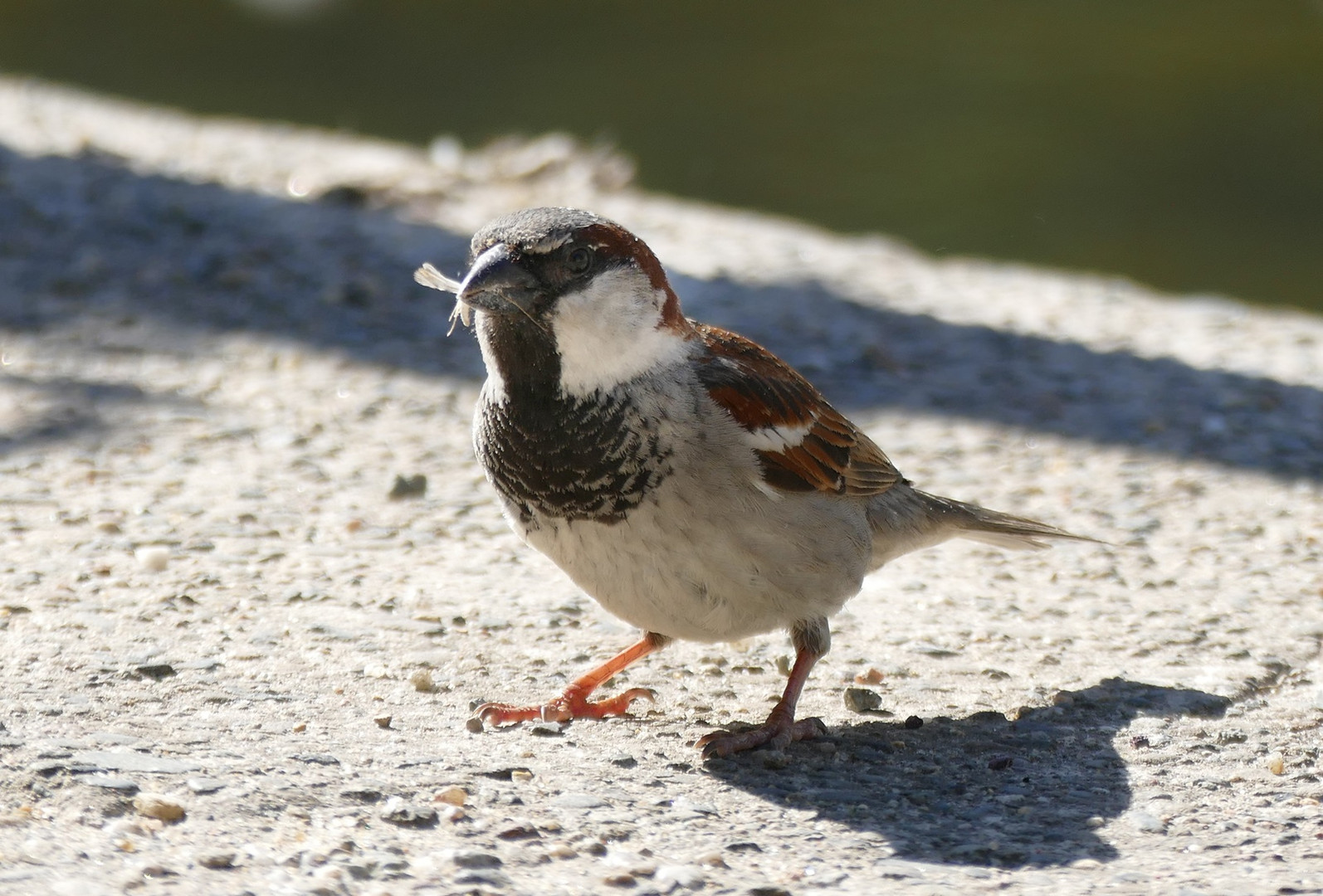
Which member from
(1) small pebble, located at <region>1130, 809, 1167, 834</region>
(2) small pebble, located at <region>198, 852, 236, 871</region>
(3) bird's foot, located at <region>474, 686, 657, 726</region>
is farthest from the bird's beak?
(1) small pebble, located at <region>1130, 809, 1167, 834</region>

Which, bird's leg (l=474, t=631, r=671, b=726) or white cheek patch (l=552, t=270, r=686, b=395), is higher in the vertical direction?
white cheek patch (l=552, t=270, r=686, b=395)

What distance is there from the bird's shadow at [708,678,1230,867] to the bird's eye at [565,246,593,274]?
42.9 inches

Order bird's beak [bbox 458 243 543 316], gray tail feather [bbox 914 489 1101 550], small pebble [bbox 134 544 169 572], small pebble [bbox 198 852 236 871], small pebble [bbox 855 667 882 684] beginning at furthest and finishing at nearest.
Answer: small pebble [bbox 134 544 169 572], gray tail feather [bbox 914 489 1101 550], small pebble [bbox 855 667 882 684], bird's beak [bbox 458 243 543 316], small pebble [bbox 198 852 236 871]

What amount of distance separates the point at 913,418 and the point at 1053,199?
25.4ft

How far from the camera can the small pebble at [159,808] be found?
286 cm

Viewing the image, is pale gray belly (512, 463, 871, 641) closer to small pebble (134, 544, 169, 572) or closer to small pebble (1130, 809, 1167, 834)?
small pebble (1130, 809, 1167, 834)

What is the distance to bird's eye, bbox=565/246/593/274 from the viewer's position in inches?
128

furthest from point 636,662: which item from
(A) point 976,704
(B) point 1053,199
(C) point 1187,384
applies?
(B) point 1053,199

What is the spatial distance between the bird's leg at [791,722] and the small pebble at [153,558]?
5.68 ft

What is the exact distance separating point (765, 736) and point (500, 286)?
112cm

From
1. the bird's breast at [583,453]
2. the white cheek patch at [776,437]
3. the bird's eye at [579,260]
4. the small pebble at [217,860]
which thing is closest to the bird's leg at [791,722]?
the white cheek patch at [776,437]

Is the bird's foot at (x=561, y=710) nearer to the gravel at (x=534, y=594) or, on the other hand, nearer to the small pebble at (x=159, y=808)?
the gravel at (x=534, y=594)

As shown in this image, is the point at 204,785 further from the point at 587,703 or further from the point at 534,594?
the point at 534,594

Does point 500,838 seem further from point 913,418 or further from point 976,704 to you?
point 913,418
